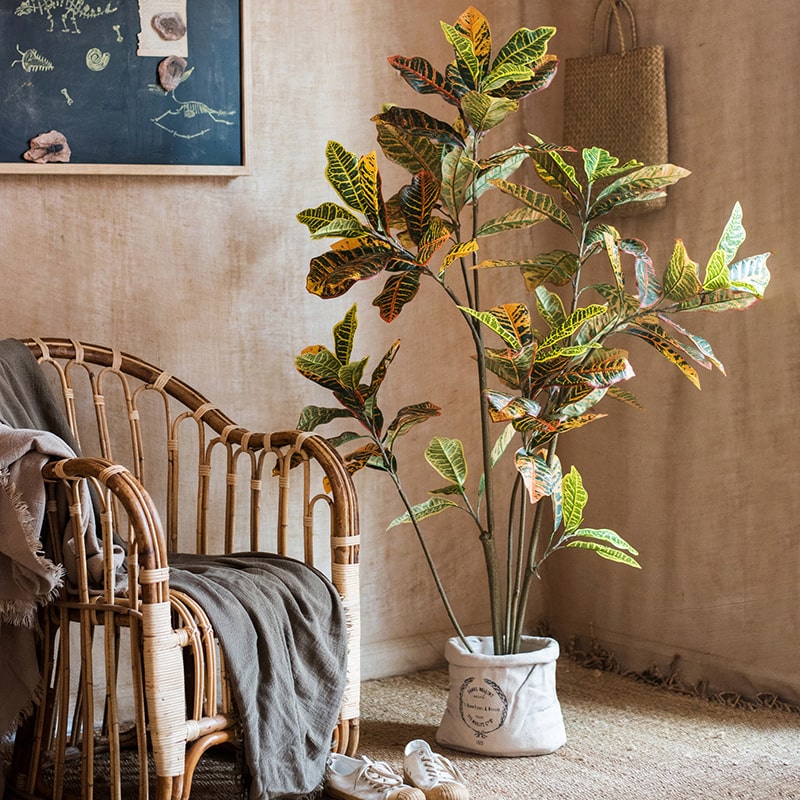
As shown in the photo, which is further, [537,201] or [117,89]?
[117,89]

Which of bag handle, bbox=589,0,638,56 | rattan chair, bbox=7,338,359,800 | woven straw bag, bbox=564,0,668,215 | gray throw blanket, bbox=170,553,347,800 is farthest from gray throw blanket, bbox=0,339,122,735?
bag handle, bbox=589,0,638,56

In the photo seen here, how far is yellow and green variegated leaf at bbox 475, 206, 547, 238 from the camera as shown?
8.16 ft

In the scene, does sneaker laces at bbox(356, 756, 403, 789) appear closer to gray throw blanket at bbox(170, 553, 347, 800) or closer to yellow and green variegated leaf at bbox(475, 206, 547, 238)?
gray throw blanket at bbox(170, 553, 347, 800)

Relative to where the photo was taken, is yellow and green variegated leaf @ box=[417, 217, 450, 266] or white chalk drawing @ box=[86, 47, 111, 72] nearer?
yellow and green variegated leaf @ box=[417, 217, 450, 266]

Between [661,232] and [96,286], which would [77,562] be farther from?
[661,232]

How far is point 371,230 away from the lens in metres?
2.41

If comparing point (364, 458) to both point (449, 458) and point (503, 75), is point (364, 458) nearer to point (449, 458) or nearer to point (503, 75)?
point (449, 458)

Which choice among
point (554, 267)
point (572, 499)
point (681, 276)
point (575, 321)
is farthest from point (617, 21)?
point (572, 499)

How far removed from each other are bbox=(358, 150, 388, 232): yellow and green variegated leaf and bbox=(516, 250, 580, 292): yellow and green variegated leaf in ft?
1.18

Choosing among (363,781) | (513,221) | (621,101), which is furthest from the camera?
(621,101)

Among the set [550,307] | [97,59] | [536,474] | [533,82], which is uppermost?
[97,59]

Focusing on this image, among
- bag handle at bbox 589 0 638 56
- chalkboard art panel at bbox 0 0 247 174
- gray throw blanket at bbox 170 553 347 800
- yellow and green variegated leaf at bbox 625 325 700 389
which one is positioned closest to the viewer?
gray throw blanket at bbox 170 553 347 800

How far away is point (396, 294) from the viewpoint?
8.04 feet

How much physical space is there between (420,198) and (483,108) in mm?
223
